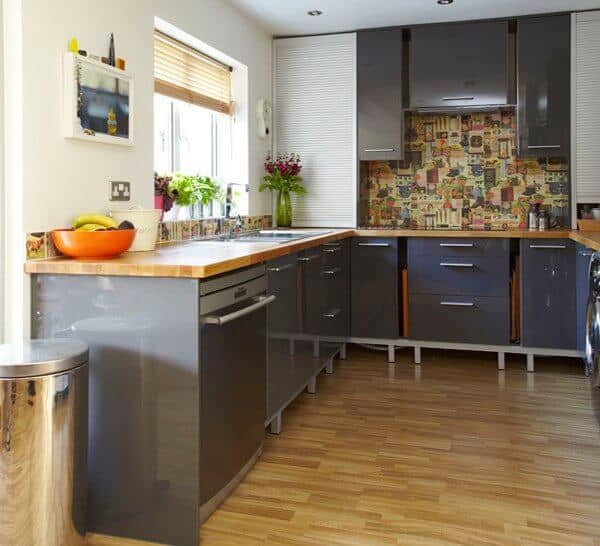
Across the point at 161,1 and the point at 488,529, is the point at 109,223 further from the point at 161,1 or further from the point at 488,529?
the point at 488,529

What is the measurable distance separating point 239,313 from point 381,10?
290 cm

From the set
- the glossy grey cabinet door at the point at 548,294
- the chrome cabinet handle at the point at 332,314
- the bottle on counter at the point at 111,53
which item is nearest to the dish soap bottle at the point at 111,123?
the bottle on counter at the point at 111,53

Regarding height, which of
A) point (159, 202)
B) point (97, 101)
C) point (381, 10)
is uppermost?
point (381, 10)

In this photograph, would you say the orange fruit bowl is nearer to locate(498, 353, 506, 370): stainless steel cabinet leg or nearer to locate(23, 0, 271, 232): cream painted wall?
locate(23, 0, 271, 232): cream painted wall

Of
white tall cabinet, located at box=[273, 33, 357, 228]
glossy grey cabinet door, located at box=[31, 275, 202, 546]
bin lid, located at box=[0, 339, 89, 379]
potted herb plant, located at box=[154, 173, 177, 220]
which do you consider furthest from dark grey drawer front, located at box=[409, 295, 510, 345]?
bin lid, located at box=[0, 339, 89, 379]

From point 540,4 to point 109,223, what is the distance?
10.8 feet

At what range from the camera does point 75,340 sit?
207 cm

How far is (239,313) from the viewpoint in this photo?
2283mm

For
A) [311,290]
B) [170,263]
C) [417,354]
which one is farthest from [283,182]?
[170,263]

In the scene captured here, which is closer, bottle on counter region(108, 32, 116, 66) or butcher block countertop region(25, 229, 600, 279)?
butcher block countertop region(25, 229, 600, 279)

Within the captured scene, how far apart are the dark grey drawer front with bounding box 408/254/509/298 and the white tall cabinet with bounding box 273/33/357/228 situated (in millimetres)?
735

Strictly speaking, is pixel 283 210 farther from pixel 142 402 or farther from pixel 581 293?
pixel 142 402

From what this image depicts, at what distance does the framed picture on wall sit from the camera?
96.3 inches

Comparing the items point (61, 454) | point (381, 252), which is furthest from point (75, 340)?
point (381, 252)
